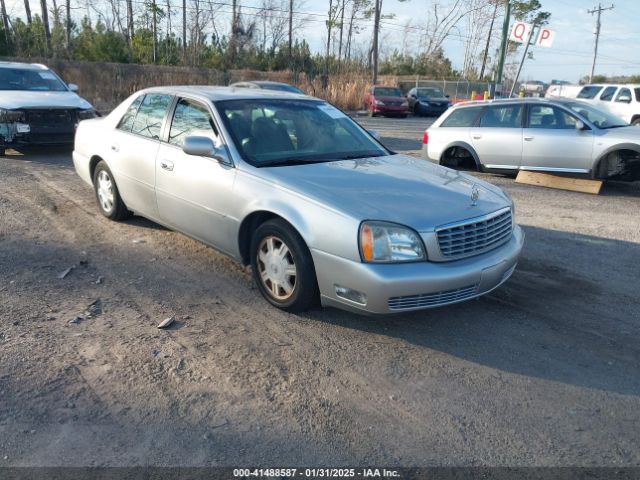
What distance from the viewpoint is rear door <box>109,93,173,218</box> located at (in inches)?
210

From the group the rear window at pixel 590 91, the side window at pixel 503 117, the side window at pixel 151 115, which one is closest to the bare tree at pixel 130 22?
the rear window at pixel 590 91

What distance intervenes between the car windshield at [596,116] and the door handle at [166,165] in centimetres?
715

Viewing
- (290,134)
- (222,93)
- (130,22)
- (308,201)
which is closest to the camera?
(308,201)

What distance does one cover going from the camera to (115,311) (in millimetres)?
4129

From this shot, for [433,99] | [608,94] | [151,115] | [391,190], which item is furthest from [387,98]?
[391,190]

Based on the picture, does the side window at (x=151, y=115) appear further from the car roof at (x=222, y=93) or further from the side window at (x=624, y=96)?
the side window at (x=624, y=96)

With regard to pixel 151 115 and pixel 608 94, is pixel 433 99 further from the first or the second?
pixel 151 115

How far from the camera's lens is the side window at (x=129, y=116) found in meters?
5.83

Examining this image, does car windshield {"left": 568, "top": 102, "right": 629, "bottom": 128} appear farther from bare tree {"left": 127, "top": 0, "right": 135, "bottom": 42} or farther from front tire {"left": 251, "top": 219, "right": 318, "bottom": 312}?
bare tree {"left": 127, "top": 0, "right": 135, "bottom": 42}

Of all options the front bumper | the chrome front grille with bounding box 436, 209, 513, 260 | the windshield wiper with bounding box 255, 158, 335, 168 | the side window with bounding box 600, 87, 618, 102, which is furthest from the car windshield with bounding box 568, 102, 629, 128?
the side window with bounding box 600, 87, 618, 102

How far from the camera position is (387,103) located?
26.6 meters

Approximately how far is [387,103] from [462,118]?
16.9m

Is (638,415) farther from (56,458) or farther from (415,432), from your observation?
(56,458)

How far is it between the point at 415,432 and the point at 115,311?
2.42 meters
